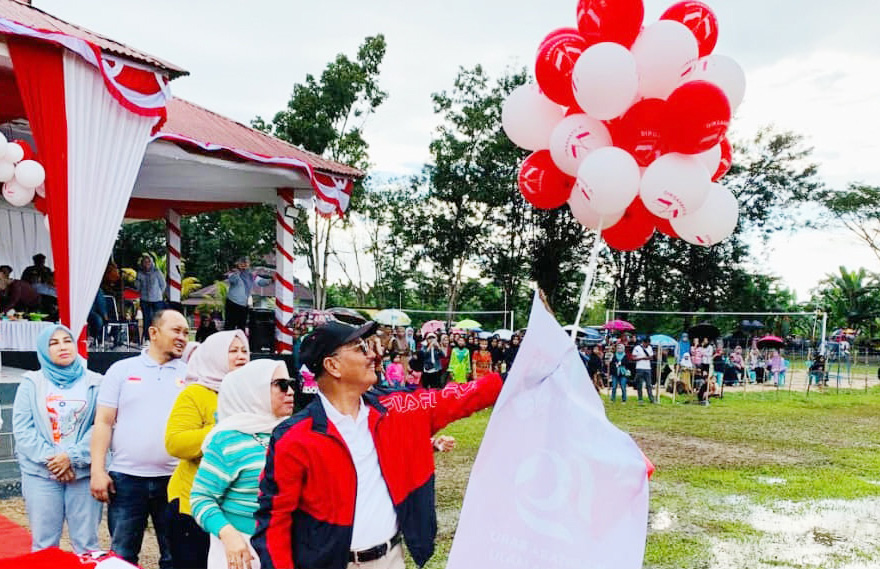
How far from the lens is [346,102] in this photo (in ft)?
69.4

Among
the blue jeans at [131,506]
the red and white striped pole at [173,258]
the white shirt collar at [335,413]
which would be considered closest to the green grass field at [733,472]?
the blue jeans at [131,506]

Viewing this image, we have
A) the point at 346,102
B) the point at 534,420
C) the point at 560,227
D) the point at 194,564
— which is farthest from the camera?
the point at 560,227

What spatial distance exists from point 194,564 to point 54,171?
14.1ft

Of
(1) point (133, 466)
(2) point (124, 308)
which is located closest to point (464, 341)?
(2) point (124, 308)

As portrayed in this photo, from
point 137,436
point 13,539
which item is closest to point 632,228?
point 137,436

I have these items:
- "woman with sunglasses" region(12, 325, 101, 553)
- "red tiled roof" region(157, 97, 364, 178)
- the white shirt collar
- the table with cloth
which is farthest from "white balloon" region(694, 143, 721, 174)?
the table with cloth

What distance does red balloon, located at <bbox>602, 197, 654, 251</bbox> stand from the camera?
341 centimetres

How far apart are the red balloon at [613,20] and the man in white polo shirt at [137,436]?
2.42m

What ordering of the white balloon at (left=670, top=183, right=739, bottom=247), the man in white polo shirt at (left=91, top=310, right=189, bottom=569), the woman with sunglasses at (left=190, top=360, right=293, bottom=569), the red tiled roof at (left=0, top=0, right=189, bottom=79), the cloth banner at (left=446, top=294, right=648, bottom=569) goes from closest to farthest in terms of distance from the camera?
the cloth banner at (left=446, top=294, right=648, bottom=569)
the woman with sunglasses at (left=190, top=360, right=293, bottom=569)
the white balloon at (left=670, top=183, right=739, bottom=247)
the man in white polo shirt at (left=91, top=310, right=189, bottom=569)
the red tiled roof at (left=0, top=0, right=189, bottom=79)

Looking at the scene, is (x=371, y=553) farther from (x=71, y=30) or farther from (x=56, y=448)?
(x=71, y=30)

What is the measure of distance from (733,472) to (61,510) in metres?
6.77

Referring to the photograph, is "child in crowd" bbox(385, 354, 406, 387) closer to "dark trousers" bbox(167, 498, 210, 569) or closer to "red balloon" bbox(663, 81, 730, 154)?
"dark trousers" bbox(167, 498, 210, 569)

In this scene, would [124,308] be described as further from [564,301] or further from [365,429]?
[564,301]

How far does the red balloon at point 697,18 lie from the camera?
3.10m
